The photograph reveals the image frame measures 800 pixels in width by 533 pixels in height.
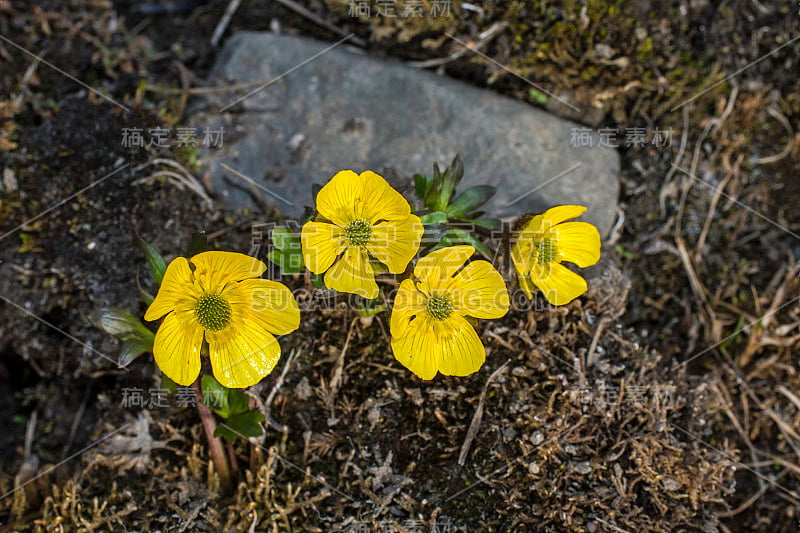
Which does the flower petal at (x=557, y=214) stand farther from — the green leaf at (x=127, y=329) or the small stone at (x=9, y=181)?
the small stone at (x=9, y=181)

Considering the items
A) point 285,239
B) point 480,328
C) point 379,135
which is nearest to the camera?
point 285,239

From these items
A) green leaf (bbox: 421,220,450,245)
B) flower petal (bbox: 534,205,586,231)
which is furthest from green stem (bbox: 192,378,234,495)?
flower petal (bbox: 534,205,586,231)

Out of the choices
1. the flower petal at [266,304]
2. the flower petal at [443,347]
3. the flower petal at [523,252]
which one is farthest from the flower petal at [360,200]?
the flower petal at [523,252]

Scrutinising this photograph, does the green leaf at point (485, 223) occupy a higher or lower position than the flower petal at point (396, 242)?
lower

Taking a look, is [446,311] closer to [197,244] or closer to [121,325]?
[197,244]

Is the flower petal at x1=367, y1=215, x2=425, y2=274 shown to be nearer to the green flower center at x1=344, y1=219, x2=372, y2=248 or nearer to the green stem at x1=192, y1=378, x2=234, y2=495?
the green flower center at x1=344, y1=219, x2=372, y2=248

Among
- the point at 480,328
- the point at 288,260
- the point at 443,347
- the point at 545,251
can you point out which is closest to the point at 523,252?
the point at 545,251
